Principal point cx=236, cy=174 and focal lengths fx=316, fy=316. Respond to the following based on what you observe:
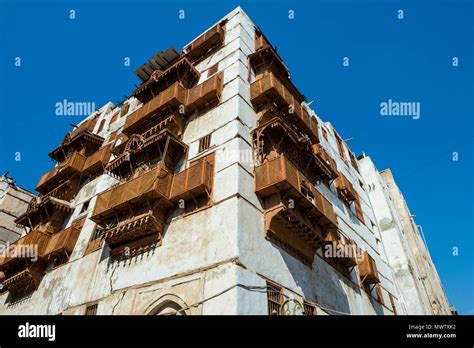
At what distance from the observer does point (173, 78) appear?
25172mm

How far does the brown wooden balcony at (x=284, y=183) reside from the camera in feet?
50.0

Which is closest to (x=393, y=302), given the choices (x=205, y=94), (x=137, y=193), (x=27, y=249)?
(x=205, y=94)

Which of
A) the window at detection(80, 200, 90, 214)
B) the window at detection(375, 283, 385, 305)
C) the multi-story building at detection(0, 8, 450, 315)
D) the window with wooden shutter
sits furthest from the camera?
the window with wooden shutter

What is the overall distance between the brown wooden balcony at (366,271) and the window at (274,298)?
10538 mm

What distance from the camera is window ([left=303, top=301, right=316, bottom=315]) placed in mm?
14738

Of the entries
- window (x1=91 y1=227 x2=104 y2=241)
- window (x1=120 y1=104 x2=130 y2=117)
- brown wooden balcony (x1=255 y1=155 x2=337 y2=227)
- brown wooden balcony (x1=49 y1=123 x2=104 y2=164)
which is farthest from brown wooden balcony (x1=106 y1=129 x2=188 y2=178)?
window (x1=120 y1=104 x2=130 y2=117)

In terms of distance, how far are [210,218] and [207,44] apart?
18.6 metres

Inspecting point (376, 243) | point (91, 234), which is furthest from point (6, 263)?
point (376, 243)

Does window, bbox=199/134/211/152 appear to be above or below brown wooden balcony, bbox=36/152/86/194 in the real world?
below

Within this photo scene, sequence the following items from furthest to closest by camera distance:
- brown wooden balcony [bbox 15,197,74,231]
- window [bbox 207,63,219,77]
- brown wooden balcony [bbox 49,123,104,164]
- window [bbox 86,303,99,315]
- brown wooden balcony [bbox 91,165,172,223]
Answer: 1. brown wooden balcony [bbox 49,123,104,164]
2. brown wooden balcony [bbox 15,197,74,231]
3. window [bbox 207,63,219,77]
4. window [bbox 86,303,99,315]
5. brown wooden balcony [bbox 91,165,172,223]

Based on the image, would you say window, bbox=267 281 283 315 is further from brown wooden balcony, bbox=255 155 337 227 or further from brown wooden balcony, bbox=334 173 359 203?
brown wooden balcony, bbox=334 173 359 203

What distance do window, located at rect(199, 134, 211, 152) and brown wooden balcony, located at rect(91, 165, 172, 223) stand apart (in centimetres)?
276

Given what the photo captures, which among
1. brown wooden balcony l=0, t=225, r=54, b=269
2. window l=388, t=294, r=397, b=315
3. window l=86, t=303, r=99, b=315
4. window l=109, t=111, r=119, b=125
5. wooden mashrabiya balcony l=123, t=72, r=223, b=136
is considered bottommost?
window l=86, t=303, r=99, b=315

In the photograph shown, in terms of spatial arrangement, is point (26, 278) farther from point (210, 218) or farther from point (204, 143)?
point (210, 218)
